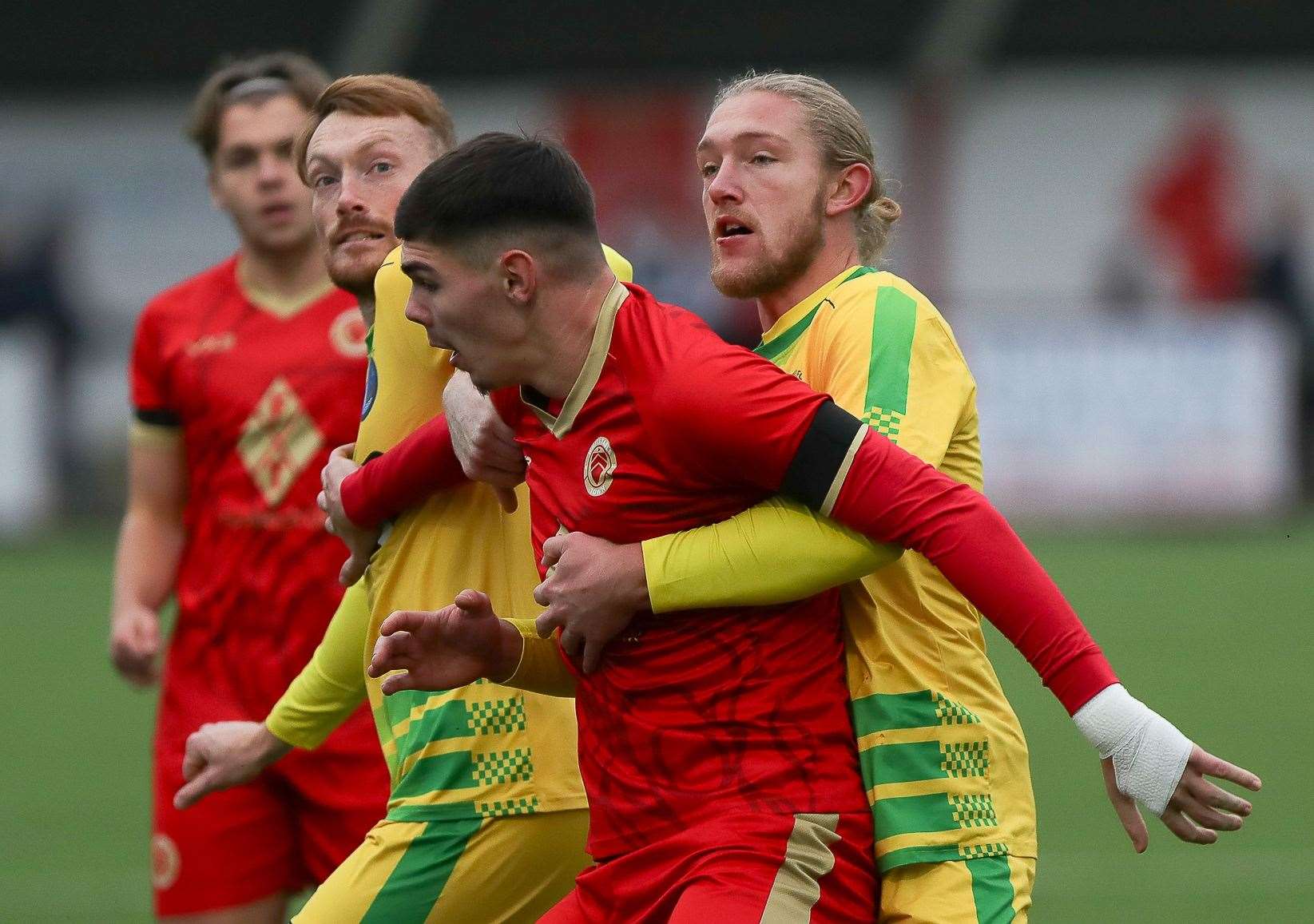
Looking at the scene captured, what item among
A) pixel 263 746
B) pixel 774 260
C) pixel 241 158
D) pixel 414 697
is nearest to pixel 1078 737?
pixel 241 158

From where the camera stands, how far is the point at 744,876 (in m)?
3.12

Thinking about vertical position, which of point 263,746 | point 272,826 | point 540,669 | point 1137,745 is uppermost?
point 1137,745

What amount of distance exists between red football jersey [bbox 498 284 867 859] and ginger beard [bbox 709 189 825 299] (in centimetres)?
38

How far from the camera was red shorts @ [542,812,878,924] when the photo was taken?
3111mm

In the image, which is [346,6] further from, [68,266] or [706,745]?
[706,745]

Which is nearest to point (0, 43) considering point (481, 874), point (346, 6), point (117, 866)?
point (346, 6)

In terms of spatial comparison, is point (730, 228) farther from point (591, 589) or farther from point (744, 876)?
point (744, 876)

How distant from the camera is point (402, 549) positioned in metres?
3.95

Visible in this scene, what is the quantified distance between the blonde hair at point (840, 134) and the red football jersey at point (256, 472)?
5.20 ft

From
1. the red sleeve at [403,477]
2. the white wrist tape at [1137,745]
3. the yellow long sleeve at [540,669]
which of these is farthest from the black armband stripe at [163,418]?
the white wrist tape at [1137,745]

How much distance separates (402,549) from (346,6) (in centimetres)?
1869

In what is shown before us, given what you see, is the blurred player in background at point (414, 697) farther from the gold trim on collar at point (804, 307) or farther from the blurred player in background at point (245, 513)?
the blurred player in background at point (245, 513)

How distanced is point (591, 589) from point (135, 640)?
2497mm

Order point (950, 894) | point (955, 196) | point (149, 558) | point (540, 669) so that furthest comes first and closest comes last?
point (955, 196) → point (149, 558) → point (540, 669) → point (950, 894)
